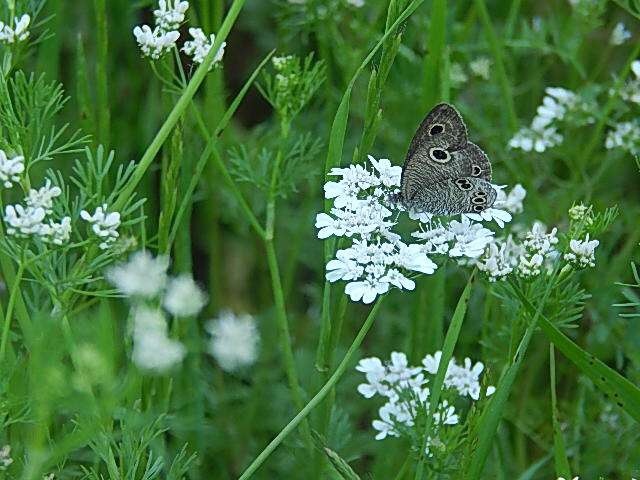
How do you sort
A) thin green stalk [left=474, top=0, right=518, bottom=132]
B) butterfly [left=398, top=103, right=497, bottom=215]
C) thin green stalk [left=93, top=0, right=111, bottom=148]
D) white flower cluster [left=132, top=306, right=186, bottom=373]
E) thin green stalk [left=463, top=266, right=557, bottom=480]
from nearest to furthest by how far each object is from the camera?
white flower cluster [left=132, top=306, right=186, bottom=373]
thin green stalk [left=463, top=266, right=557, bottom=480]
butterfly [left=398, top=103, right=497, bottom=215]
thin green stalk [left=93, top=0, right=111, bottom=148]
thin green stalk [left=474, top=0, right=518, bottom=132]

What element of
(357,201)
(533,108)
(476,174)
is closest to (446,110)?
(476,174)

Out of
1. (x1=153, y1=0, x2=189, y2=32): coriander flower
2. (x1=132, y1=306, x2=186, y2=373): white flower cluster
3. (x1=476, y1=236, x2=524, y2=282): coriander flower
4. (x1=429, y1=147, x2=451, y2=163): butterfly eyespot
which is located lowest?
(x1=132, y1=306, x2=186, y2=373): white flower cluster

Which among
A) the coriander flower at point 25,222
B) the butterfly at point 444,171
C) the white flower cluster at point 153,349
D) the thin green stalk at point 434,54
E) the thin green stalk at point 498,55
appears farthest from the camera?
the thin green stalk at point 498,55

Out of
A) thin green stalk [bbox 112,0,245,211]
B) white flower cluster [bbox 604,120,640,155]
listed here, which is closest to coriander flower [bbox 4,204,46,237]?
thin green stalk [bbox 112,0,245,211]

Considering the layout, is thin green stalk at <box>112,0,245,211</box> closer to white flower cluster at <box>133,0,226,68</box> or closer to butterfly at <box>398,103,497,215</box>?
white flower cluster at <box>133,0,226,68</box>

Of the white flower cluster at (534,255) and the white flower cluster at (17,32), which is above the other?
the white flower cluster at (17,32)

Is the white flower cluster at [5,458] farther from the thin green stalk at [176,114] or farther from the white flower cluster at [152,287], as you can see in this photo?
the thin green stalk at [176,114]

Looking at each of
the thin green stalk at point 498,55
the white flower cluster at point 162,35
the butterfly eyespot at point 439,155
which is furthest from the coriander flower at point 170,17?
the thin green stalk at point 498,55
